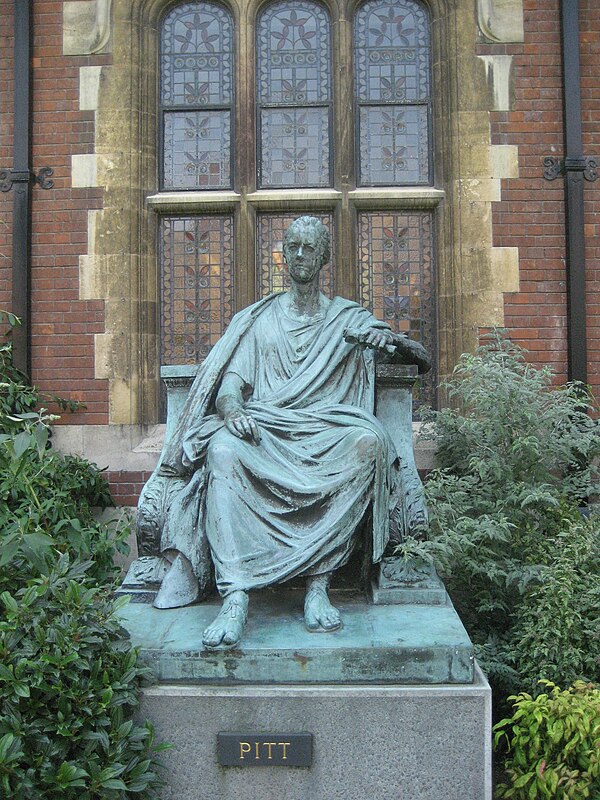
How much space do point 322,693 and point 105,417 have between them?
139 inches

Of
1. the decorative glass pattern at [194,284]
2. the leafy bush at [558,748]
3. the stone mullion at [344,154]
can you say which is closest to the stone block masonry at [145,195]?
the decorative glass pattern at [194,284]

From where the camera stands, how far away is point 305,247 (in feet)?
13.9

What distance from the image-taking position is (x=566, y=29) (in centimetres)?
613

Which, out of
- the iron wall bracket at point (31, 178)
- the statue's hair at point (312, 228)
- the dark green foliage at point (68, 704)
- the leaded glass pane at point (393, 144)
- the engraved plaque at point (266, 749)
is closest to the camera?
the dark green foliage at point (68, 704)

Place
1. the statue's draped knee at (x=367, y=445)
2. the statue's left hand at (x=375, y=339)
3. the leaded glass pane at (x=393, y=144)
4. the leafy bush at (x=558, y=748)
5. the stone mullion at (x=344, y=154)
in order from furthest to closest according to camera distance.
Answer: the leaded glass pane at (x=393, y=144)
the stone mullion at (x=344, y=154)
the statue's left hand at (x=375, y=339)
the statue's draped knee at (x=367, y=445)
the leafy bush at (x=558, y=748)

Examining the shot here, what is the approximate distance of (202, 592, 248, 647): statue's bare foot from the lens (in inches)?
127

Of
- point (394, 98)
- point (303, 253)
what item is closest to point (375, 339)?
point (303, 253)

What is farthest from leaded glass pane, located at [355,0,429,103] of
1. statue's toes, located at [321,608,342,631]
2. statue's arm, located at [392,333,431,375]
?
statue's toes, located at [321,608,342,631]

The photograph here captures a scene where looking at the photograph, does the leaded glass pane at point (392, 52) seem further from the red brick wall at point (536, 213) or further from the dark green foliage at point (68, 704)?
the dark green foliage at point (68, 704)

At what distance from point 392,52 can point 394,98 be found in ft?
1.17

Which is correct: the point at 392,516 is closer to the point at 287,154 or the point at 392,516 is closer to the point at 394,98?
the point at 287,154

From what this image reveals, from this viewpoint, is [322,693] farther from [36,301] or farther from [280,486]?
[36,301]

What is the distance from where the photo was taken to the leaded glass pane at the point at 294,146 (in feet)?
21.3

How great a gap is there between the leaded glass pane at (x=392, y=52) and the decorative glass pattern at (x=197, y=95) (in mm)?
990
